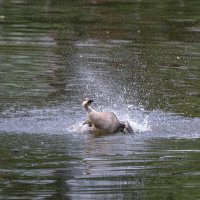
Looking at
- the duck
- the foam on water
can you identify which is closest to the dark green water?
the foam on water

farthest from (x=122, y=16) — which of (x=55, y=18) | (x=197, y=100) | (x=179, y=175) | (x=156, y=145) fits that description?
(x=179, y=175)

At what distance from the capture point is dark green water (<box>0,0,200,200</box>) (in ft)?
34.6

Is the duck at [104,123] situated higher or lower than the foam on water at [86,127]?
higher

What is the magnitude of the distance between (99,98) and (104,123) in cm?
268

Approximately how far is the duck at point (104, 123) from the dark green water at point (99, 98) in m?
0.15

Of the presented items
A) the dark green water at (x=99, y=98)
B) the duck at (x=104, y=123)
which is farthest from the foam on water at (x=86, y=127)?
the duck at (x=104, y=123)

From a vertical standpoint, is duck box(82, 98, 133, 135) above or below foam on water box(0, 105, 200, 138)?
above

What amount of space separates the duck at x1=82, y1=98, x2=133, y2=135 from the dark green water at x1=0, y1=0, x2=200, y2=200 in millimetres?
150

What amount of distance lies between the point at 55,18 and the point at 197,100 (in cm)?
1006

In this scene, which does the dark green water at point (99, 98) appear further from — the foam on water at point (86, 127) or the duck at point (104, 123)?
the duck at point (104, 123)

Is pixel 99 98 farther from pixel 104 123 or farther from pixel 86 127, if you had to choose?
pixel 104 123

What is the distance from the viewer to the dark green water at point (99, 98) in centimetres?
1055

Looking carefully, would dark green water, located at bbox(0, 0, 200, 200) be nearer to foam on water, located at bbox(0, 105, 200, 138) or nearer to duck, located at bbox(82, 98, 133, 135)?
foam on water, located at bbox(0, 105, 200, 138)

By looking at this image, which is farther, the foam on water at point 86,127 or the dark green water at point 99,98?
the foam on water at point 86,127
